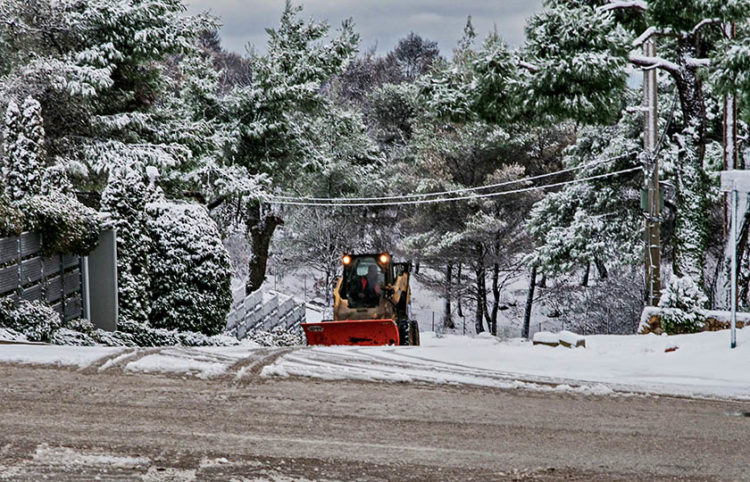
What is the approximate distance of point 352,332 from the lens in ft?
49.5

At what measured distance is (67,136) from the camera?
23.0m

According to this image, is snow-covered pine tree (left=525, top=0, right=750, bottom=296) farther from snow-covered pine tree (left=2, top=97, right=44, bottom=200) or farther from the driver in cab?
snow-covered pine tree (left=2, top=97, right=44, bottom=200)

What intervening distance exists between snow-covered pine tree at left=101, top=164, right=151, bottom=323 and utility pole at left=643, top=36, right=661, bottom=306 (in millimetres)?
10961

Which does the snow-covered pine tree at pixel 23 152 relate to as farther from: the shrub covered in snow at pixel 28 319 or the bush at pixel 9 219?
the shrub covered in snow at pixel 28 319

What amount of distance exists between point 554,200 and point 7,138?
18.4 metres

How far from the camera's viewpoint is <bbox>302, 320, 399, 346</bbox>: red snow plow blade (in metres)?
14.9

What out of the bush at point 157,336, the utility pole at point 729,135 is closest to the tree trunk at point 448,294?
the utility pole at point 729,135

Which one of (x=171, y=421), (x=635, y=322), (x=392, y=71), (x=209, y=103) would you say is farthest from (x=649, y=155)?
(x=392, y=71)

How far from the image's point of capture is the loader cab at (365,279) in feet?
55.1

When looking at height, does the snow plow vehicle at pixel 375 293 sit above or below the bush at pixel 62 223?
below

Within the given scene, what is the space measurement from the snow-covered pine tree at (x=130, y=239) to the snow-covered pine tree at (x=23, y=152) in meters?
1.46

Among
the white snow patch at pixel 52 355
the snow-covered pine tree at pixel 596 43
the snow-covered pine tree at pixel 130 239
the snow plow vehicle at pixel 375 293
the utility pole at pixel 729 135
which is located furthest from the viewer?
the utility pole at pixel 729 135

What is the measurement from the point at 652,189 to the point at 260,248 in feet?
59.4

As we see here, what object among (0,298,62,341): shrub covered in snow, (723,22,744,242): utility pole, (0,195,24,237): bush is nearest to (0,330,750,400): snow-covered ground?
(0,298,62,341): shrub covered in snow
